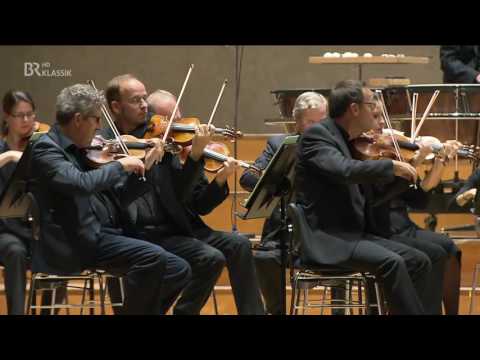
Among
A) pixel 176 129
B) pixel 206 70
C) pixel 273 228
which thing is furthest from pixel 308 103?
pixel 206 70

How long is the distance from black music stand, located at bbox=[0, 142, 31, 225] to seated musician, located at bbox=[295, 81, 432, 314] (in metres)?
1.14

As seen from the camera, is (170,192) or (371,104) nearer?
(371,104)

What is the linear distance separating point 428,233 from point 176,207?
1.23m

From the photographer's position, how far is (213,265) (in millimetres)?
4113

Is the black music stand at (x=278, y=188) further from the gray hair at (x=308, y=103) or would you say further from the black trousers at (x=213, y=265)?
the gray hair at (x=308, y=103)

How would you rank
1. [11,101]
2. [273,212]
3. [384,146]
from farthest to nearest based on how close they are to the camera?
[273,212] → [11,101] → [384,146]

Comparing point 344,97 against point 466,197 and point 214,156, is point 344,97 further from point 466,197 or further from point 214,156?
point 466,197

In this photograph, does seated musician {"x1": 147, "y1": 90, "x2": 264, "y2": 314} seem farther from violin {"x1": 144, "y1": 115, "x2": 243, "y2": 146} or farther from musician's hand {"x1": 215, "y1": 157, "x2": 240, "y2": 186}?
violin {"x1": 144, "y1": 115, "x2": 243, "y2": 146}

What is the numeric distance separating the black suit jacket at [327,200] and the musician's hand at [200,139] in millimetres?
449

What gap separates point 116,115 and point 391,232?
1.38 meters
